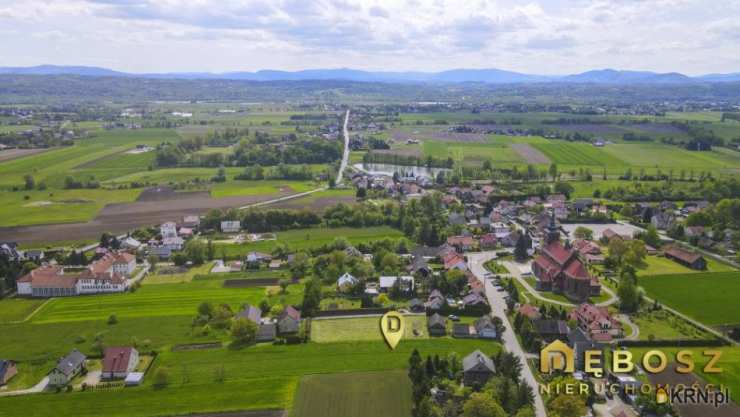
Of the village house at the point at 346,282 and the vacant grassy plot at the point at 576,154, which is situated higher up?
the vacant grassy plot at the point at 576,154

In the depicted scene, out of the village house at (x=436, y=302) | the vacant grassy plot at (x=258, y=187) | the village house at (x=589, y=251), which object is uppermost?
the vacant grassy plot at (x=258, y=187)

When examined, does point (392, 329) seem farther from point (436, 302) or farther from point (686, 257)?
point (686, 257)

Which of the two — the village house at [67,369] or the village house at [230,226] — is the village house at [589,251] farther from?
the village house at [67,369]

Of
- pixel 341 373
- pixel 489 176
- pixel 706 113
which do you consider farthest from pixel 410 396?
pixel 706 113

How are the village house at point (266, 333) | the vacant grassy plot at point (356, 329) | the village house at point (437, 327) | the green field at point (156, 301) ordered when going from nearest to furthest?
the village house at point (266, 333) < the vacant grassy plot at point (356, 329) < the village house at point (437, 327) < the green field at point (156, 301)

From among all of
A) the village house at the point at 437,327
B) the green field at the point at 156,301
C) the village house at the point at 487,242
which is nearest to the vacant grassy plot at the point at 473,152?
the village house at the point at 487,242

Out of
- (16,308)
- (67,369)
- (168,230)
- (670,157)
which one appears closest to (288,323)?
(67,369)

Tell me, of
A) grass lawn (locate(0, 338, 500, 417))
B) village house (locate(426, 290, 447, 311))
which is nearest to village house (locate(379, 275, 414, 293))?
village house (locate(426, 290, 447, 311))
